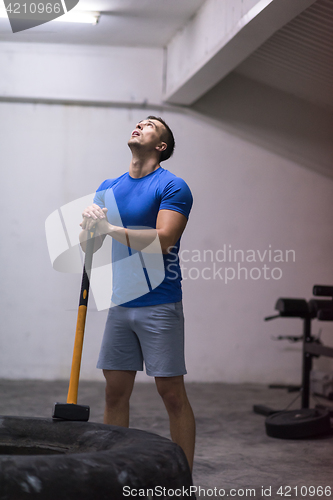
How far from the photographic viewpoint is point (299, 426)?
111 inches

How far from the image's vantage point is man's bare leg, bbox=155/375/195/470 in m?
1.71

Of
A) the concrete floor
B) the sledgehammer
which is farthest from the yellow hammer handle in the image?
the concrete floor

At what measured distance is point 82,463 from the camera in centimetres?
103

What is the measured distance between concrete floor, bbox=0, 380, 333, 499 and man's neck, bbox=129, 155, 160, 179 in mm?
1299

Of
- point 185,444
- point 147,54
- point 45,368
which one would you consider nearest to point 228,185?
point 147,54


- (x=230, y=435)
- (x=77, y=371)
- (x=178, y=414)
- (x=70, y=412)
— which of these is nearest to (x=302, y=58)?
(x=230, y=435)

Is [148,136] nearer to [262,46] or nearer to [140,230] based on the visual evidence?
[140,230]

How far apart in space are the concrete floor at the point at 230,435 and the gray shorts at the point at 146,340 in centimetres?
68

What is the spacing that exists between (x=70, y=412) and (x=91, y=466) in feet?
1.37

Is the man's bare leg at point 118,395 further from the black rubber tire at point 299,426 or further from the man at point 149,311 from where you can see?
the black rubber tire at point 299,426

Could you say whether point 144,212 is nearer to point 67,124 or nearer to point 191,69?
point 191,69

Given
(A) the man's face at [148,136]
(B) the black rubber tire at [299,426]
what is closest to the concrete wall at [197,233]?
(B) the black rubber tire at [299,426]

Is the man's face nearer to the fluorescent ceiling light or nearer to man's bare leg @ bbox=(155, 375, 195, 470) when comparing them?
man's bare leg @ bbox=(155, 375, 195, 470)

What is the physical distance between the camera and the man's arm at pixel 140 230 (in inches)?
64.1
